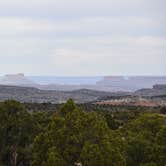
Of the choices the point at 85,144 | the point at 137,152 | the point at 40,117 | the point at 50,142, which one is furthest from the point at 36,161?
the point at 40,117

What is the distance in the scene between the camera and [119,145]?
107 feet

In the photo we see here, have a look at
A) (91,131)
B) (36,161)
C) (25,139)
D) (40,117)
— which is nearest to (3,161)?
(25,139)

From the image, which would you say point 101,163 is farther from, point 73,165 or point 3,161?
point 3,161

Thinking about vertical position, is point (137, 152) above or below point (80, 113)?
below

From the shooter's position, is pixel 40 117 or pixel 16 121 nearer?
pixel 16 121

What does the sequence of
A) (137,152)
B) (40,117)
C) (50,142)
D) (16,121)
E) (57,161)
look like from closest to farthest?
(57,161) < (50,142) < (137,152) < (16,121) < (40,117)

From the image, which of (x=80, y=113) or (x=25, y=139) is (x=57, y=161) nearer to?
(x=80, y=113)

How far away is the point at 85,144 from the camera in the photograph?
102 feet

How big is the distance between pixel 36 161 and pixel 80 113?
4010mm

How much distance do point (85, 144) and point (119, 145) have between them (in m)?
2.47

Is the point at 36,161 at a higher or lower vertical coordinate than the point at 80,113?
lower

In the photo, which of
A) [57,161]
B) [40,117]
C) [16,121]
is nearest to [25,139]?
[16,121]

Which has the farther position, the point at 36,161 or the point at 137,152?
the point at 137,152

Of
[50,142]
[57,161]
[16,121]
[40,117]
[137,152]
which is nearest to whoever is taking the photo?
[57,161]
